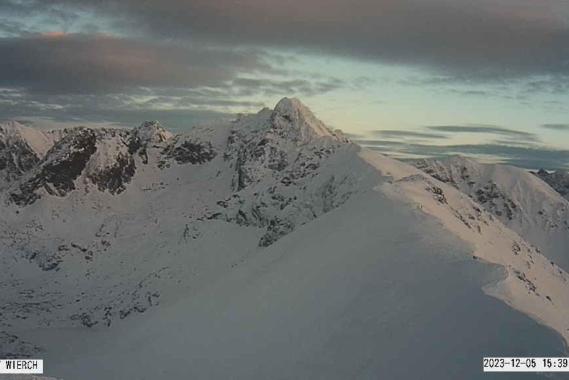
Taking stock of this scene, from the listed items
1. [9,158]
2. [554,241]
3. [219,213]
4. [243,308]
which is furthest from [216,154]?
[243,308]

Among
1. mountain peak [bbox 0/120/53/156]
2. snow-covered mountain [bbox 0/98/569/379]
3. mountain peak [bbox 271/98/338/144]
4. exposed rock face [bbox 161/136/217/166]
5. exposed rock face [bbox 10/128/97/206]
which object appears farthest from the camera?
mountain peak [bbox 0/120/53/156]

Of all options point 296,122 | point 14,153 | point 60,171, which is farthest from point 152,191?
point 14,153

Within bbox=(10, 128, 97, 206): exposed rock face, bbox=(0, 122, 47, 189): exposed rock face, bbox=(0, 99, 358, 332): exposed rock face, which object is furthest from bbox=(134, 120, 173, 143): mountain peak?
bbox=(0, 122, 47, 189): exposed rock face

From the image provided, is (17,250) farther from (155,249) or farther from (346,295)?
(346,295)

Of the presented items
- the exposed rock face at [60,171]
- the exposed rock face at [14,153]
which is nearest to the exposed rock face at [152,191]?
the exposed rock face at [60,171]

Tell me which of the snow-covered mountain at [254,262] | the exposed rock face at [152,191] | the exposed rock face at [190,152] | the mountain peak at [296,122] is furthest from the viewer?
the exposed rock face at [190,152]

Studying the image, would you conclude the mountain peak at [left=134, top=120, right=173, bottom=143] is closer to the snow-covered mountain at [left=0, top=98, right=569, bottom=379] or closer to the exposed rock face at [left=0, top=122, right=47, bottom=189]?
the snow-covered mountain at [left=0, top=98, right=569, bottom=379]

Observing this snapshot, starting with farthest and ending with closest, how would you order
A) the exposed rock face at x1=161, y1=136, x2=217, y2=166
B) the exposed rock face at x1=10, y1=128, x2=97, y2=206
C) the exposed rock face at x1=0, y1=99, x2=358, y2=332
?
the exposed rock face at x1=161, y1=136, x2=217, y2=166 → the exposed rock face at x1=10, y1=128, x2=97, y2=206 → the exposed rock face at x1=0, y1=99, x2=358, y2=332

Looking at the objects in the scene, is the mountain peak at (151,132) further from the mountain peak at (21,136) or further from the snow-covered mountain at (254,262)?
the mountain peak at (21,136)
